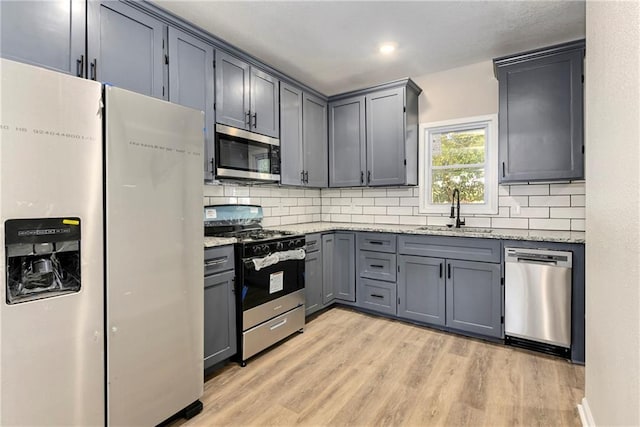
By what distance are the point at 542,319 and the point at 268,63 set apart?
10.7ft

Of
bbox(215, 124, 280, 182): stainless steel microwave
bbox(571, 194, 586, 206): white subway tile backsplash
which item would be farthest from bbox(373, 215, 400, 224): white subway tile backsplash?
bbox(571, 194, 586, 206): white subway tile backsplash

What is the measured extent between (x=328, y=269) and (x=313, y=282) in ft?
0.98

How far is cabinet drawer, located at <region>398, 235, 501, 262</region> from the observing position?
2748mm

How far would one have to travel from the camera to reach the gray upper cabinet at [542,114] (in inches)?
103

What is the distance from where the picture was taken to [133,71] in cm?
203

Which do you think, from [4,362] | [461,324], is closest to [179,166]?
[4,362]

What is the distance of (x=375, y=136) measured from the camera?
360cm

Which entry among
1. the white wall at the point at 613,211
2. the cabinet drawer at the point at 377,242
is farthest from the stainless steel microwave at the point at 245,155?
the white wall at the point at 613,211

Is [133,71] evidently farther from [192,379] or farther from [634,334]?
[634,334]

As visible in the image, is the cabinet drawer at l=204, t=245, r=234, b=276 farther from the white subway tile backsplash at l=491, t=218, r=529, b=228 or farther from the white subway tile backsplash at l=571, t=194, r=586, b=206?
the white subway tile backsplash at l=571, t=194, r=586, b=206

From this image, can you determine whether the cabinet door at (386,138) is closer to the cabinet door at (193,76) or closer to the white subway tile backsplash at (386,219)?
the white subway tile backsplash at (386,219)

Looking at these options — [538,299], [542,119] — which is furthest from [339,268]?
[542,119]

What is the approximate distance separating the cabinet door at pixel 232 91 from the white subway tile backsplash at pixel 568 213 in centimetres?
290

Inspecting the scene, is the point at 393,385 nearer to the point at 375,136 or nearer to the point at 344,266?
the point at 344,266
